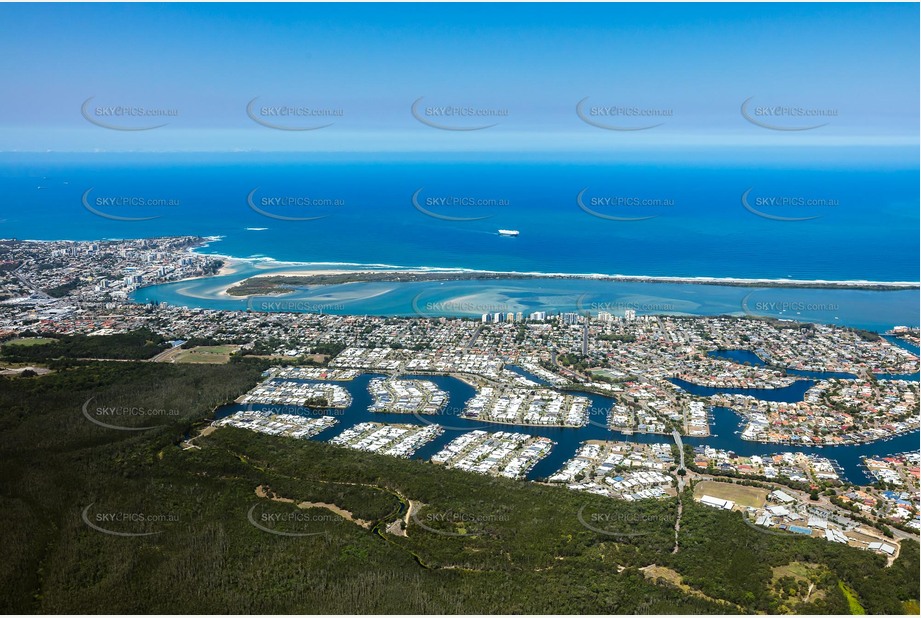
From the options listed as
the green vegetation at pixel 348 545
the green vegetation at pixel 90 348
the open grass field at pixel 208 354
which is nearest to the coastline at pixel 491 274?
the green vegetation at pixel 90 348

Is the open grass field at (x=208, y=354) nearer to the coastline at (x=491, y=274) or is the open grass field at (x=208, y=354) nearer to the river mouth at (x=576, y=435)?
the river mouth at (x=576, y=435)

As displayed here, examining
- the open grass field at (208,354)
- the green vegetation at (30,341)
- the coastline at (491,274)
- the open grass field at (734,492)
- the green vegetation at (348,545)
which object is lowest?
the green vegetation at (348,545)

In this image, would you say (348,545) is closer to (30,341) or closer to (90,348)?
(90,348)

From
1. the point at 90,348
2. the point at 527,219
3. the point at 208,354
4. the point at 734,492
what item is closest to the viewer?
the point at 734,492

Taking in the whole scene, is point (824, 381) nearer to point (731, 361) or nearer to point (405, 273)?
point (731, 361)

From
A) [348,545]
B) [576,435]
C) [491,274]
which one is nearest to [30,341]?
[348,545]

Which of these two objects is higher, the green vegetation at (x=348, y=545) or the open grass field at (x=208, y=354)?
the open grass field at (x=208, y=354)
